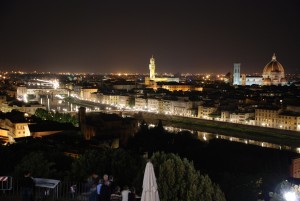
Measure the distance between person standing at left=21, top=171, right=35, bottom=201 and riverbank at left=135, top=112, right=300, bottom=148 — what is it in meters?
17.6

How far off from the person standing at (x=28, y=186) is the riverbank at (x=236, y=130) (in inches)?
695

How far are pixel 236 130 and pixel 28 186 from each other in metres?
21.3

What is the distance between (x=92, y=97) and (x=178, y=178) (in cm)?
4289

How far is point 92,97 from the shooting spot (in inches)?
1852

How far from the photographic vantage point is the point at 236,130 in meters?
24.2

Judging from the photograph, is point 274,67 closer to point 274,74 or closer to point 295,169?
point 274,74

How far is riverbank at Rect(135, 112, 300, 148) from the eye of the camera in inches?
837

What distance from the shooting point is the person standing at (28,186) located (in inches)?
149

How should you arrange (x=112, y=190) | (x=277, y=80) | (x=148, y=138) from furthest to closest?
(x=277, y=80), (x=148, y=138), (x=112, y=190)

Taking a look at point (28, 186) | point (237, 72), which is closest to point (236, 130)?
point (28, 186)

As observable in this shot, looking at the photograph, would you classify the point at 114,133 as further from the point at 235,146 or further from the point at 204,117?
the point at 204,117

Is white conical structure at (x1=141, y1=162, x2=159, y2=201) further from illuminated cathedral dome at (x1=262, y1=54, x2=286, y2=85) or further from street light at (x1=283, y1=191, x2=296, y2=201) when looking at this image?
illuminated cathedral dome at (x1=262, y1=54, x2=286, y2=85)

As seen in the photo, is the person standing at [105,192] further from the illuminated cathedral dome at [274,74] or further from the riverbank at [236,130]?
the illuminated cathedral dome at [274,74]

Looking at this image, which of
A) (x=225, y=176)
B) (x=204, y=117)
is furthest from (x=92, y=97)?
(x=225, y=176)
